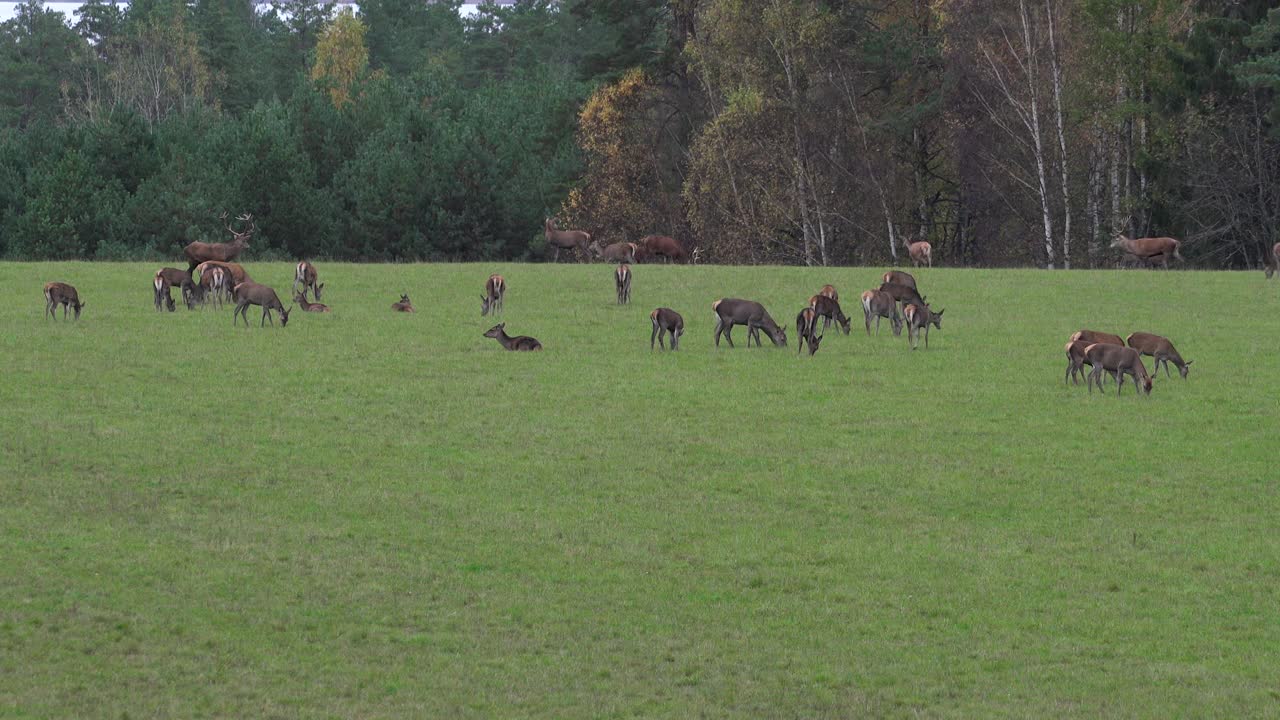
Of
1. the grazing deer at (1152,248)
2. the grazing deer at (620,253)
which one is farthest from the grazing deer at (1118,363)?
the grazing deer at (620,253)

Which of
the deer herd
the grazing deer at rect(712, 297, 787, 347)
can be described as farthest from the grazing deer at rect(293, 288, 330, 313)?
the grazing deer at rect(712, 297, 787, 347)

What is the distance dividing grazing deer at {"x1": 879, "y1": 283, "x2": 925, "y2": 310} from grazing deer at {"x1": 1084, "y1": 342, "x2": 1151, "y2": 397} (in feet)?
31.0

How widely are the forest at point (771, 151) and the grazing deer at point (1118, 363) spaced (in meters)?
29.0

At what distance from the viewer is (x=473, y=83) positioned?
132m

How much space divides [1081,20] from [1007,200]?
8.09m

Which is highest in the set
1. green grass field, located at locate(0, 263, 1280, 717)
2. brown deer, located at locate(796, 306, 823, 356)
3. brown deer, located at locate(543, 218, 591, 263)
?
brown deer, located at locate(543, 218, 591, 263)

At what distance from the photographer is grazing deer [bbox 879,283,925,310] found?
118 feet

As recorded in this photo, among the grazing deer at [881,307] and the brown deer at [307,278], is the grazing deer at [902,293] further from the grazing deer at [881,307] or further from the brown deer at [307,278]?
the brown deer at [307,278]

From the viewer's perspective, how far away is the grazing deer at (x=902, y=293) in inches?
1419

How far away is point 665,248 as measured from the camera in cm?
5812

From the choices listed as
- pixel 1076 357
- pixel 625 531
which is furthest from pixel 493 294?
pixel 625 531

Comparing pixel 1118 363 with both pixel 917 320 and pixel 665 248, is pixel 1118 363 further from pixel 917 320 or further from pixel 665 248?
pixel 665 248

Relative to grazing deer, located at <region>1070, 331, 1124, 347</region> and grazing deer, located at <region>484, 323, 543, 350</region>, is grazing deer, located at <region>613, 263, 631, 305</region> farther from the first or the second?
grazing deer, located at <region>1070, 331, 1124, 347</region>

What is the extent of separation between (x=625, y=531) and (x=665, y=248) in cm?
4146
